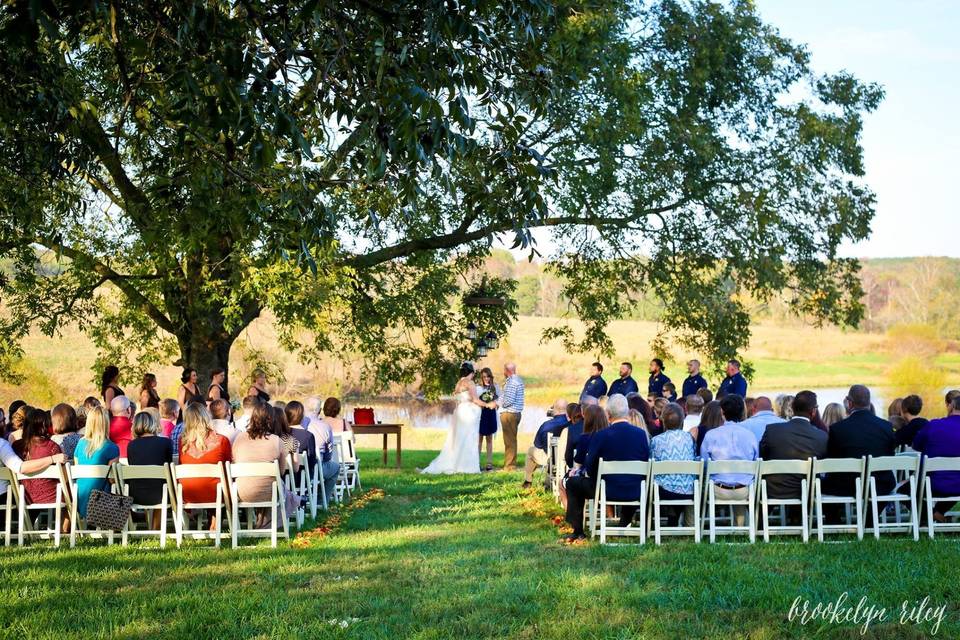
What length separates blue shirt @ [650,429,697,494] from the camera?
9.79 metres

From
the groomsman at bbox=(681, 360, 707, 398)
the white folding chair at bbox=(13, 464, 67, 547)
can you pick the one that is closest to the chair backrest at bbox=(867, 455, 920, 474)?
the white folding chair at bbox=(13, 464, 67, 547)

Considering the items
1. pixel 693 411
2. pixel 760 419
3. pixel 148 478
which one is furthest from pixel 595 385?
pixel 148 478

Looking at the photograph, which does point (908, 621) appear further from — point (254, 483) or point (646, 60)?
point (646, 60)

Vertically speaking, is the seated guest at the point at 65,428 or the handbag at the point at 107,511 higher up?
the seated guest at the point at 65,428

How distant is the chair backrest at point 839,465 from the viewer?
9.52 m

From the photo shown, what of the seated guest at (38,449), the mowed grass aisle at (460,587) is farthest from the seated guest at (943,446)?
the seated guest at (38,449)

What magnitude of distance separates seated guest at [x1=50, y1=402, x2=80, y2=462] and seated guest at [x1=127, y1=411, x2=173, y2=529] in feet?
3.13

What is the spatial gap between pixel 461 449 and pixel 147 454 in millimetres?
8495

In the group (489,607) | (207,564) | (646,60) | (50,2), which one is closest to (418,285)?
(646,60)

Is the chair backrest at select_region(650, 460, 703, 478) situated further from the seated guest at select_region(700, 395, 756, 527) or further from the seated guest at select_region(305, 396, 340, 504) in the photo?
the seated guest at select_region(305, 396, 340, 504)

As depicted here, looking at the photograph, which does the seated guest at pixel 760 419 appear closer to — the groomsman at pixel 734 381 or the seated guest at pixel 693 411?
the seated guest at pixel 693 411

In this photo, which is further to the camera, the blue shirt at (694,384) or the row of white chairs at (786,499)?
the blue shirt at (694,384)

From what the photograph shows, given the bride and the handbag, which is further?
the bride

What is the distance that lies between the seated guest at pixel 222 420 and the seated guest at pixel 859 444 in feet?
18.6
